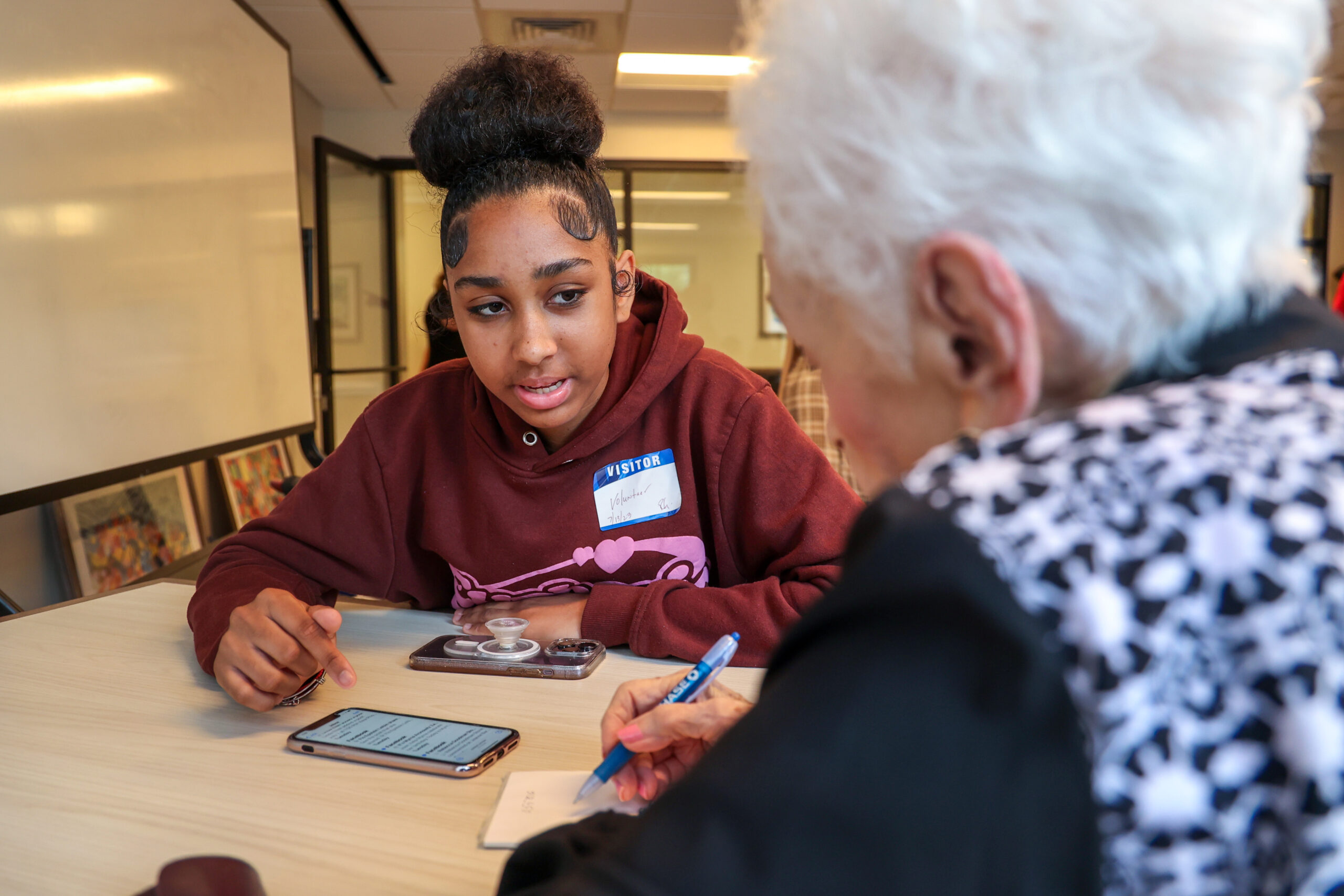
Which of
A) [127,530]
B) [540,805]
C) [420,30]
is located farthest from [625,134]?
[540,805]

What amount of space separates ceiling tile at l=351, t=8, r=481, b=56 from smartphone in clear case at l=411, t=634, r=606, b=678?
3625 mm

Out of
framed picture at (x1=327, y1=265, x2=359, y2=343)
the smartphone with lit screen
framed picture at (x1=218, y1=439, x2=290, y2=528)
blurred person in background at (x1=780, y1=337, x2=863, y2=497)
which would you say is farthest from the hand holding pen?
framed picture at (x1=327, y1=265, x2=359, y2=343)

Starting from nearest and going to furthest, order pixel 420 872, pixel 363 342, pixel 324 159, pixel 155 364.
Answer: pixel 420 872 < pixel 155 364 < pixel 324 159 < pixel 363 342

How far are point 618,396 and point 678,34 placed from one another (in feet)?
11.6

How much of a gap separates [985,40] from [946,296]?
104mm

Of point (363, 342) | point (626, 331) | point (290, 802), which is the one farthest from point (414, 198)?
point (290, 802)

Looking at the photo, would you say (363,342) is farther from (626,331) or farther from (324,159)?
(626,331)

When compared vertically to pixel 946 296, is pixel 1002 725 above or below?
below

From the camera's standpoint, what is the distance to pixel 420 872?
614 millimetres

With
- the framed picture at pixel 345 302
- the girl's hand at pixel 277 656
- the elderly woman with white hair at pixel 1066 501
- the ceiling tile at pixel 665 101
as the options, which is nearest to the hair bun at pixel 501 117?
the girl's hand at pixel 277 656

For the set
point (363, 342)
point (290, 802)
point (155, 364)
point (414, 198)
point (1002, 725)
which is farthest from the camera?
point (414, 198)

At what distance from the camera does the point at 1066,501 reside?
1.04ft

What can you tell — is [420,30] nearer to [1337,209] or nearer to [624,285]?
[624,285]

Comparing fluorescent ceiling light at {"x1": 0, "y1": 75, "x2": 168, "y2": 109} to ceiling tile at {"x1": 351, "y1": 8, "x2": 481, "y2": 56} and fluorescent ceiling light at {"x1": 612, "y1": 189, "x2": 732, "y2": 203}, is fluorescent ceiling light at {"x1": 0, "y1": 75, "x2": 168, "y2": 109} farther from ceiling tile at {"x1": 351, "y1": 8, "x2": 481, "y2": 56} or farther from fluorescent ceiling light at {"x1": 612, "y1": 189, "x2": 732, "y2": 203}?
fluorescent ceiling light at {"x1": 612, "y1": 189, "x2": 732, "y2": 203}
